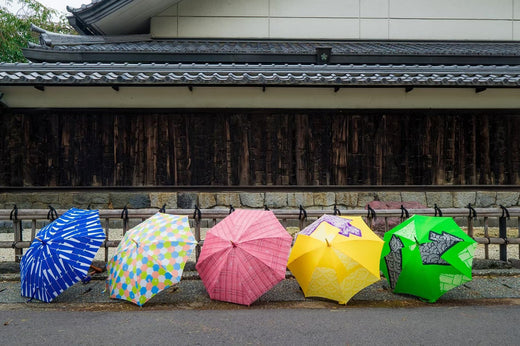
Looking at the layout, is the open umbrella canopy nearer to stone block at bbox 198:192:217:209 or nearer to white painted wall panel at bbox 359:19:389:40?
stone block at bbox 198:192:217:209

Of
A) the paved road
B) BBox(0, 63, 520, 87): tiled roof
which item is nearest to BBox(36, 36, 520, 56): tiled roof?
BBox(0, 63, 520, 87): tiled roof

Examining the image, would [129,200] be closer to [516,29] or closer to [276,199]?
[276,199]

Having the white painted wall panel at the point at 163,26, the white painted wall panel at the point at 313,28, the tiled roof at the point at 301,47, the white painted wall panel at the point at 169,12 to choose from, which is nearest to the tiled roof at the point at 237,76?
the tiled roof at the point at 301,47

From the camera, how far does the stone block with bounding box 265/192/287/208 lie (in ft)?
25.3

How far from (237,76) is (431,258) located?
4908mm

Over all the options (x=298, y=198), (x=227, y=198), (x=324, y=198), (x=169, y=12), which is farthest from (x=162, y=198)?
(x=169, y=12)

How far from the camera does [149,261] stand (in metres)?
3.51

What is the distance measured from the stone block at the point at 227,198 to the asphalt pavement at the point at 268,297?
10.2 feet

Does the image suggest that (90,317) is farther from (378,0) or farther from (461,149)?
(378,0)

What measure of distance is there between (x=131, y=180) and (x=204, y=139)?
1.94m

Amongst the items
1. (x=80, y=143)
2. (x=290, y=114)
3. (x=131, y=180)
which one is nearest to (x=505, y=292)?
(x=290, y=114)

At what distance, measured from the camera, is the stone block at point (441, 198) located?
7.77 metres

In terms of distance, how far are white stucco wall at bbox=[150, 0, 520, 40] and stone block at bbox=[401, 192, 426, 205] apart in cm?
505

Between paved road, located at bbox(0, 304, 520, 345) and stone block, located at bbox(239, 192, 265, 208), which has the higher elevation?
stone block, located at bbox(239, 192, 265, 208)
